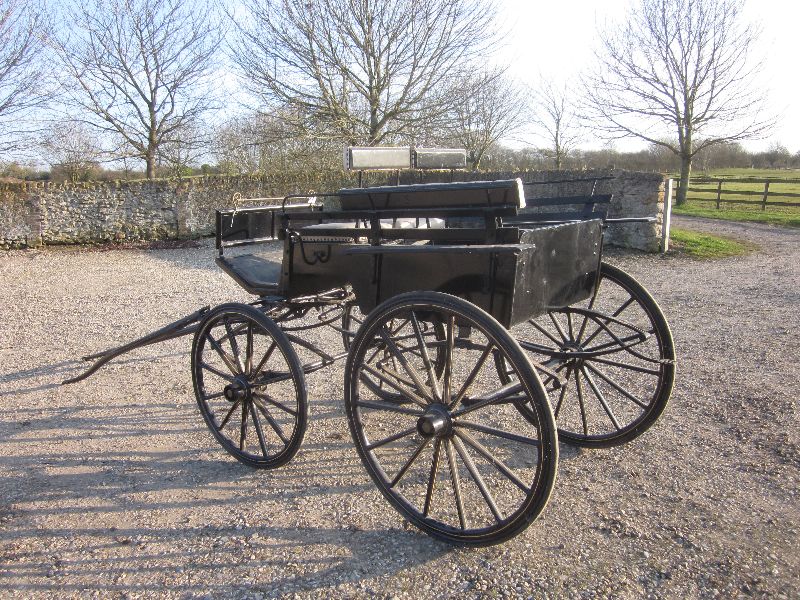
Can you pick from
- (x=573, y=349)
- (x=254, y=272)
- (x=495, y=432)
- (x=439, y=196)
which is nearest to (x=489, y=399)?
(x=495, y=432)

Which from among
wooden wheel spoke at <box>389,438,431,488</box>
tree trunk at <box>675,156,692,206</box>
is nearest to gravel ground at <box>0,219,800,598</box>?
wooden wheel spoke at <box>389,438,431,488</box>

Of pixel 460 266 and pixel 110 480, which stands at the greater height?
pixel 460 266

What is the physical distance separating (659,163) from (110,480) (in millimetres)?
29324

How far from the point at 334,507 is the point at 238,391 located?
0.81m

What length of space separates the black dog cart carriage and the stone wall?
311 inches

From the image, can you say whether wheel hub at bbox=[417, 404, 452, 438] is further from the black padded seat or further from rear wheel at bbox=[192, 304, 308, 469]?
the black padded seat

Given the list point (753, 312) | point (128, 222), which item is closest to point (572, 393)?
point (753, 312)

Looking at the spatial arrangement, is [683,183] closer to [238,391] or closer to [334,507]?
[238,391]

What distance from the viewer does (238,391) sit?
10.2 ft

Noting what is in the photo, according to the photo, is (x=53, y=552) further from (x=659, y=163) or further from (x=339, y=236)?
(x=659, y=163)

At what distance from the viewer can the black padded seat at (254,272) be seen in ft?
11.5

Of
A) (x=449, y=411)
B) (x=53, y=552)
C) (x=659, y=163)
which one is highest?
(x=659, y=163)

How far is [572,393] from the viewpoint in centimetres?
404

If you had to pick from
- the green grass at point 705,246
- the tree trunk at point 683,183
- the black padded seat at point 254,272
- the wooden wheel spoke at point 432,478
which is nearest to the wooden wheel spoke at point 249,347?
the black padded seat at point 254,272
